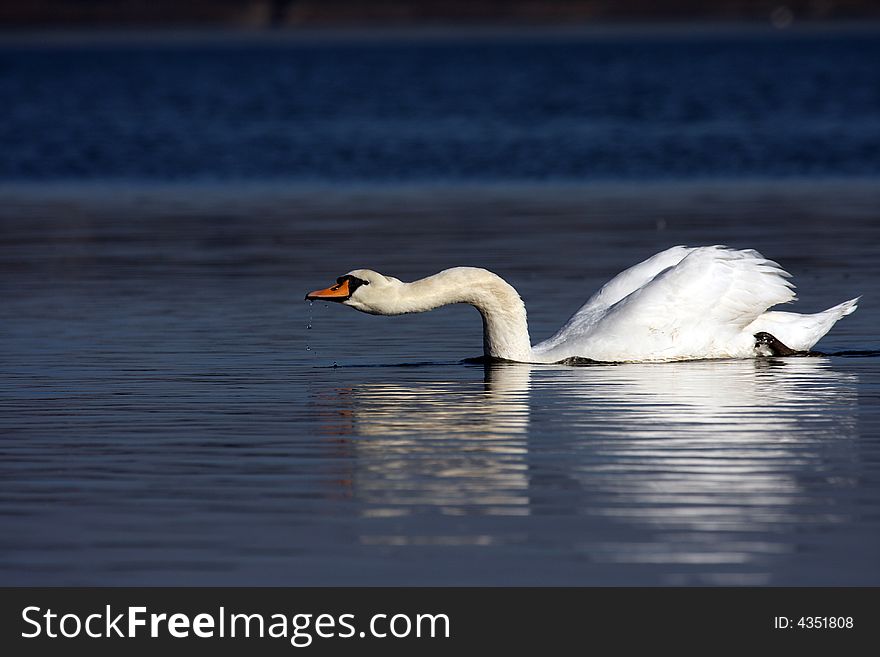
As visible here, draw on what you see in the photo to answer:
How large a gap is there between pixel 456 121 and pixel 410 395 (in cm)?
4303

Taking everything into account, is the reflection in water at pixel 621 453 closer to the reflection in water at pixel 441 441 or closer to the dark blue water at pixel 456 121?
the reflection in water at pixel 441 441

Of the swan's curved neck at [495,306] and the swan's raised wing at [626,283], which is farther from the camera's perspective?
the swan's raised wing at [626,283]

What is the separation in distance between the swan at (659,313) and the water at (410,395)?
0.74 ft

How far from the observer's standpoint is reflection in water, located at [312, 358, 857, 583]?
8992mm

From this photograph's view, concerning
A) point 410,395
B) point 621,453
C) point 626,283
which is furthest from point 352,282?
point 621,453

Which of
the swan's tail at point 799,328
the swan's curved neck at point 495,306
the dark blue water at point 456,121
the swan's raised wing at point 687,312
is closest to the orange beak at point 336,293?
the swan's curved neck at point 495,306

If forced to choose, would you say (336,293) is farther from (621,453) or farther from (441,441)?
(621,453)

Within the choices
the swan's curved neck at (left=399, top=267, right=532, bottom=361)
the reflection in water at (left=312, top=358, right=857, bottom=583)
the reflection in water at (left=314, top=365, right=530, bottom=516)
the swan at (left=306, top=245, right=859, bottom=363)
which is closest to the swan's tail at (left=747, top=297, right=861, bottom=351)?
the swan at (left=306, top=245, right=859, bottom=363)

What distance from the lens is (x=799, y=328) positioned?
1470cm

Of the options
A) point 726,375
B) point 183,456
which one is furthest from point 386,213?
point 183,456

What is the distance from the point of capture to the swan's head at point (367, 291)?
45.2 feet

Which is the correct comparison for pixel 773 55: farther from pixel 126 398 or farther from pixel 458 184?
pixel 126 398

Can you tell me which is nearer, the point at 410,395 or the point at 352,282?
the point at 410,395
